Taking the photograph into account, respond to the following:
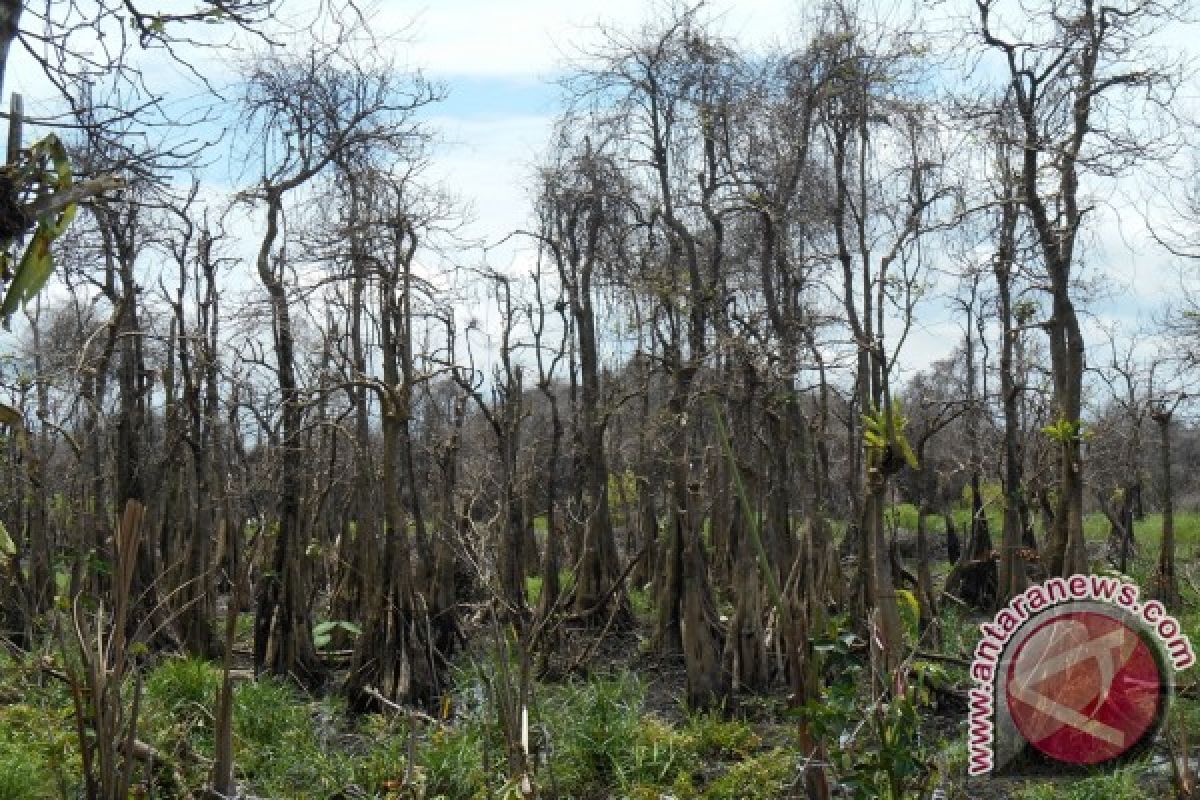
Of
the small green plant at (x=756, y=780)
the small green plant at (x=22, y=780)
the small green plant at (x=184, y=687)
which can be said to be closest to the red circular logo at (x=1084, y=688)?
the small green plant at (x=756, y=780)

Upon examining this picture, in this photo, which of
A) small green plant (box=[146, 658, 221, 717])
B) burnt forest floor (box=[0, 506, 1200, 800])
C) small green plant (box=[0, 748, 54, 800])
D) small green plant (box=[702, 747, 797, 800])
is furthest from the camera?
small green plant (box=[146, 658, 221, 717])

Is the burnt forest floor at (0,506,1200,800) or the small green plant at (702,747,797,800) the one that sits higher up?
the burnt forest floor at (0,506,1200,800)

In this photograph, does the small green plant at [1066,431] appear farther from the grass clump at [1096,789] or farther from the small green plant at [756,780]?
the small green plant at [756,780]

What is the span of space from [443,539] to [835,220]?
421 centimetres

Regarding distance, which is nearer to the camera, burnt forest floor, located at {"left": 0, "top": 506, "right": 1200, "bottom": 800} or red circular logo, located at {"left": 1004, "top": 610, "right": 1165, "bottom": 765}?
burnt forest floor, located at {"left": 0, "top": 506, "right": 1200, "bottom": 800}

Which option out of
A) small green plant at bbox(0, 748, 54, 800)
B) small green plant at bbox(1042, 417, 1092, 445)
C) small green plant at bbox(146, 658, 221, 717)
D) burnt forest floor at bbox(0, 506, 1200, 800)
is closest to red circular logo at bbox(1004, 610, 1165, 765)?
burnt forest floor at bbox(0, 506, 1200, 800)

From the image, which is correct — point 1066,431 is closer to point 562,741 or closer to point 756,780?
point 756,780

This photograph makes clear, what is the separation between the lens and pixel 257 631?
923 cm

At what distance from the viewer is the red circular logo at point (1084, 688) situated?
16.1 feet

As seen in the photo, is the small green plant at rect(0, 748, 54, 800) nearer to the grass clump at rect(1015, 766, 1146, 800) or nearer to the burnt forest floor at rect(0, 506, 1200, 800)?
the burnt forest floor at rect(0, 506, 1200, 800)

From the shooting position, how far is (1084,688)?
16.8ft

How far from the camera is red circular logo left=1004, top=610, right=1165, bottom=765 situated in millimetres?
4914

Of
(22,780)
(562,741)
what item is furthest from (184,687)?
(562,741)

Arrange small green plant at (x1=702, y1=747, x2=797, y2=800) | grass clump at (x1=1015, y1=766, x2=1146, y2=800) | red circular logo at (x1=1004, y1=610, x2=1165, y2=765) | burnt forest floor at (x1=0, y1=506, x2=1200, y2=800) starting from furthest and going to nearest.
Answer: small green plant at (x1=702, y1=747, x2=797, y2=800)
grass clump at (x1=1015, y1=766, x2=1146, y2=800)
red circular logo at (x1=1004, y1=610, x2=1165, y2=765)
burnt forest floor at (x1=0, y1=506, x2=1200, y2=800)
